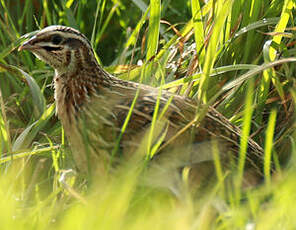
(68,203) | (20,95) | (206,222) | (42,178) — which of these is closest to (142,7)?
(20,95)

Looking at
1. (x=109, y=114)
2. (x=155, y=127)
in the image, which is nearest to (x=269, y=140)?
(x=155, y=127)

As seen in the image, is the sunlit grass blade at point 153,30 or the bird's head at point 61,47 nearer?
the bird's head at point 61,47

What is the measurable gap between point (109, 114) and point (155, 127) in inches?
9.3

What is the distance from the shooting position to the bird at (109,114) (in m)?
2.84

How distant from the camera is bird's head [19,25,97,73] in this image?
3.06m

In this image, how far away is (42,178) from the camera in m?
3.37

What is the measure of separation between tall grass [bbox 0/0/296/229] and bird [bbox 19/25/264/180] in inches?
3.7

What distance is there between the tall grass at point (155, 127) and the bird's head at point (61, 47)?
0.30m

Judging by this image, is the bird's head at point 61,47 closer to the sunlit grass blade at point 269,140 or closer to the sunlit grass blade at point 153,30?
the sunlit grass blade at point 153,30

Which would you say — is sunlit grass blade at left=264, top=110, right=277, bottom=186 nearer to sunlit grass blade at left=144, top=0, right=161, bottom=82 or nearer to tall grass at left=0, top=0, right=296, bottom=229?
tall grass at left=0, top=0, right=296, bottom=229

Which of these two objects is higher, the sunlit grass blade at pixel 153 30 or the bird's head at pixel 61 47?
the bird's head at pixel 61 47

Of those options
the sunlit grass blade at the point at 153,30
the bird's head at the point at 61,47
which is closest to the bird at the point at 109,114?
the bird's head at the point at 61,47

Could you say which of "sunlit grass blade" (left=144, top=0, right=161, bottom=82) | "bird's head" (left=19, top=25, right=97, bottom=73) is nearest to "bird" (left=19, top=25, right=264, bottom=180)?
"bird's head" (left=19, top=25, right=97, bottom=73)

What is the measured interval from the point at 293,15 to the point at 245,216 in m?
1.57
